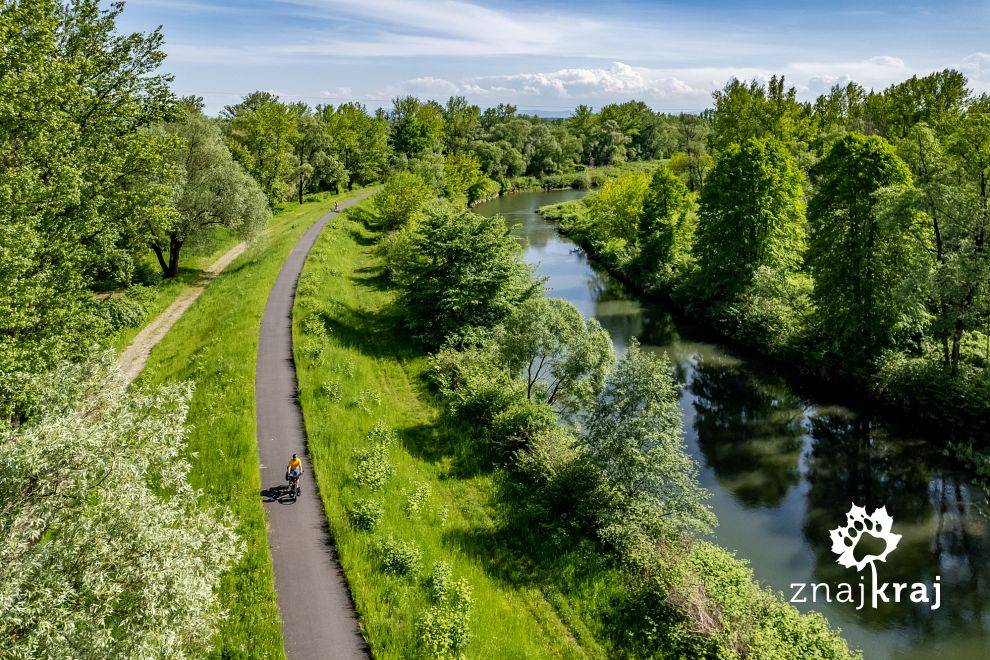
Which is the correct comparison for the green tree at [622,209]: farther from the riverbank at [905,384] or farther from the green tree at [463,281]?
the green tree at [463,281]

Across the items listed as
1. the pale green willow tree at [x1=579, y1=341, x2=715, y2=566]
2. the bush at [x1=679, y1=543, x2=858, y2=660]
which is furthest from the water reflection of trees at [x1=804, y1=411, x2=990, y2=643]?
the pale green willow tree at [x1=579, y1=341, x2=715, y2=566]

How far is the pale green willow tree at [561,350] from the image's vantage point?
27703 mm

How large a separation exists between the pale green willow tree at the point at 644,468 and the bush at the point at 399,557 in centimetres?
674

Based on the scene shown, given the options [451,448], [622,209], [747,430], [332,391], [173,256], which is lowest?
[747,430]

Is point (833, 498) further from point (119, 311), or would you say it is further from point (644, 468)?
point (119, 311)

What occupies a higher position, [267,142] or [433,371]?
[267,142]

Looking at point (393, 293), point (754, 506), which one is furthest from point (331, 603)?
point (393, 293)

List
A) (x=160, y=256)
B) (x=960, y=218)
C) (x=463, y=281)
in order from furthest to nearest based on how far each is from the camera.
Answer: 1. (x=160, y=256)
2. (x=463, y=281)
3. (x=960, y=218)

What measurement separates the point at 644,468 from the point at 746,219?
1271 inches

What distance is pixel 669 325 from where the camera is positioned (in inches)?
Answer: 2036

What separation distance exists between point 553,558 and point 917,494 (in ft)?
59.4

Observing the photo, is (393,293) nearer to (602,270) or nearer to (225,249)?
(225,249)

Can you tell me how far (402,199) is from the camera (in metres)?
67.0

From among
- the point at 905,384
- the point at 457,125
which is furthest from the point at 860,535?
the point at 457,125
